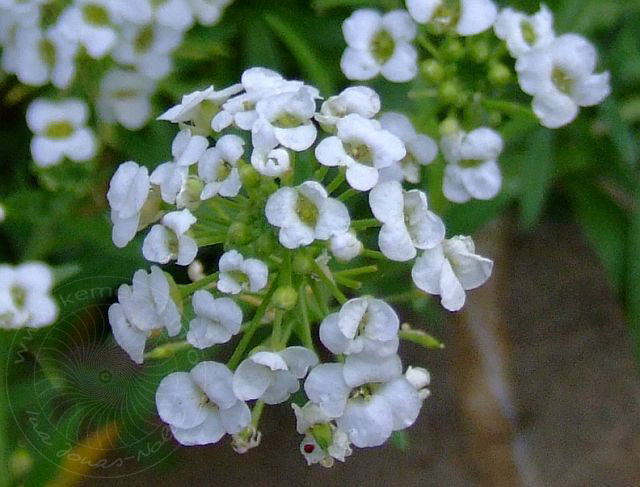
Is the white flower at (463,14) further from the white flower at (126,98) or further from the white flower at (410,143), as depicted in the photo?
the white flower at (126,98)

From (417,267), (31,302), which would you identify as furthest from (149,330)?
(31,302)

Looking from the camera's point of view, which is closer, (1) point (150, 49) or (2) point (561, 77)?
(2) point (561, 77)

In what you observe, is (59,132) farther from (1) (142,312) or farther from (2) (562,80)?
(2) (562,80)

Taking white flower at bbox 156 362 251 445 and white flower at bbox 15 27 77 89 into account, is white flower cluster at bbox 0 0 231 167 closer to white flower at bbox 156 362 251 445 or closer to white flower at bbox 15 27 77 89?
white flower at bbox 15 27 77 89

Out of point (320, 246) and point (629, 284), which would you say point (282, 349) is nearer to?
point (320, 246)

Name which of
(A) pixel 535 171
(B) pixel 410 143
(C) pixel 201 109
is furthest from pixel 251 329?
(A) pixel 535 171

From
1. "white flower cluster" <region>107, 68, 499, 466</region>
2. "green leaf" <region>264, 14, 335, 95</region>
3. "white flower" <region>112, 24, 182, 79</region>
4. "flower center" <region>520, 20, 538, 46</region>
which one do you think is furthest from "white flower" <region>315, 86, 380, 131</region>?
"white flower" <region>112, 24, 182, 79</region>
